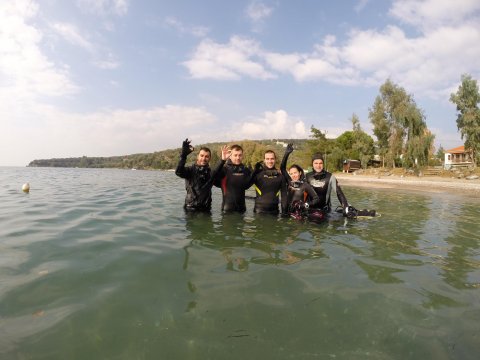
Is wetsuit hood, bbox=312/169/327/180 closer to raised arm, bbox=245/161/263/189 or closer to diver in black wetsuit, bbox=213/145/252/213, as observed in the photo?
raised arm, bbox=245/161/263/189

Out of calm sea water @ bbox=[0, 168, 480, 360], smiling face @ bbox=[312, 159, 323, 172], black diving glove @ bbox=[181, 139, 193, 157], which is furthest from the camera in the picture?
smiling face @ bbox=[312, 159, 323, 172]

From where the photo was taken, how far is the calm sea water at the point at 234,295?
2.59 metres

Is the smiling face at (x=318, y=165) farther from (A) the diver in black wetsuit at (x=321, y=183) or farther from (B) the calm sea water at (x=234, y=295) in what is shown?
(B) the calm sea water at (x=234, y=295)

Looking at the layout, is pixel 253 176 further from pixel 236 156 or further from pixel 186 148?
pixel 186 148

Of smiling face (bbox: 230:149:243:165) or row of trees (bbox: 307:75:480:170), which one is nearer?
smiling face (bbox: 230:149:243:165)

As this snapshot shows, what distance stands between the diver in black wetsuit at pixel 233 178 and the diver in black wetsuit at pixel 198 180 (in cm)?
35

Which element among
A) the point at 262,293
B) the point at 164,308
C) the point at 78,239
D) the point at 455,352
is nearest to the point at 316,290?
the point at 262,293

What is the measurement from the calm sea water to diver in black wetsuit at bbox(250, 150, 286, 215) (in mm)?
1748

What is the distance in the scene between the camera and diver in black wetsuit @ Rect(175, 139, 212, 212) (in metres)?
7.90

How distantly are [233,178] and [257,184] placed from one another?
74 centimetres

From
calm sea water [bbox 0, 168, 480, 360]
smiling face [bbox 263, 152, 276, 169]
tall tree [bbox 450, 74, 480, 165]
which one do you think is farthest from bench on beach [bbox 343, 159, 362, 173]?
calm sea water [bbox 0, 168, 480, 360]

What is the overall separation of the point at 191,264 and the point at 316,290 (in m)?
1.90

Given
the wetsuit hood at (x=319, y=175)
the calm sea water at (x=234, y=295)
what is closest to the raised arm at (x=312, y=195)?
the wetsuit hood at (x=319, y=175)

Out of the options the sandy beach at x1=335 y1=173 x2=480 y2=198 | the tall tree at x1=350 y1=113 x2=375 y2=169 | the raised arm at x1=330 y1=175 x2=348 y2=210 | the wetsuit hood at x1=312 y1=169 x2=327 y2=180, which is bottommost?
the sandy beach at x1=335 y1=173 x2=480 y2=198
